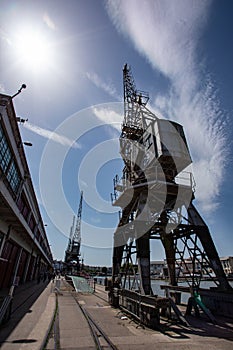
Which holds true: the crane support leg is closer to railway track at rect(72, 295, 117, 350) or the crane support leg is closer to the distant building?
railway track at rect(72, 295, 117, 350)

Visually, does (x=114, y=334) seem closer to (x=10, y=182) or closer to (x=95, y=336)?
(x=95, y=336)

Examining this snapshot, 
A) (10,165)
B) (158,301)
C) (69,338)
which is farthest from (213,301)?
(10,165)

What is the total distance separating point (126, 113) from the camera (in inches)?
886

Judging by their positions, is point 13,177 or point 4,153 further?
point 13,177

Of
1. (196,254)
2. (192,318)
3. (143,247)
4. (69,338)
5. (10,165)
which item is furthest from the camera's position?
(10,165)

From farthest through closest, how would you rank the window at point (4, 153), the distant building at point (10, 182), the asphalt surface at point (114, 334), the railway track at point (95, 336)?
the window at point (4, 153) → the distant building at point (10, 182) → the asphalt surface at point (114, 334) → the railway track at point (95, 336)

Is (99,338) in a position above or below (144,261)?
below

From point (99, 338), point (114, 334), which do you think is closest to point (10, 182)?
point (99, 338)

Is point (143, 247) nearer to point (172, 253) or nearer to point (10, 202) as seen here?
point (172, 253)

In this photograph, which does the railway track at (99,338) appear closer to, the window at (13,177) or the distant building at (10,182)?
the distant building at (10,182)

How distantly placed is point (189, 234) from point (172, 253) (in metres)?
2.83

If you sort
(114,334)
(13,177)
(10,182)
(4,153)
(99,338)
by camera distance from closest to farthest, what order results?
(99,338) < (114,334) < (4,153) < (10,182) < (13,177)

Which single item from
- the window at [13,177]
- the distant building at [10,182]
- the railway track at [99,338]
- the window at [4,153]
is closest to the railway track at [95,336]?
the railway track at [99,338]

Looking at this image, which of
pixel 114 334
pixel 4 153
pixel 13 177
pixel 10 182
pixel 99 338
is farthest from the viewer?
pixel 13 177
